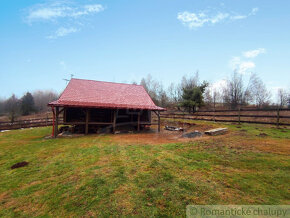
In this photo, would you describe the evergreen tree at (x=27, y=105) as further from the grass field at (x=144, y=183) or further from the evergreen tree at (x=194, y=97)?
the grass field at (x=144, y=183)

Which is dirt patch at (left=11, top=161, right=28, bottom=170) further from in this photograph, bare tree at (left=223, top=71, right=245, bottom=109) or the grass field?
bare tree at (left=223, top=71, right=245, bottom=109)

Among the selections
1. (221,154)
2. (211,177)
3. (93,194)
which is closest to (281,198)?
(211,177)

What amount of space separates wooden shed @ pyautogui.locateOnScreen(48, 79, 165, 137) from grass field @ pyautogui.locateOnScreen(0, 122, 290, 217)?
631cm

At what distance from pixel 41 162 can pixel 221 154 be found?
268 inches

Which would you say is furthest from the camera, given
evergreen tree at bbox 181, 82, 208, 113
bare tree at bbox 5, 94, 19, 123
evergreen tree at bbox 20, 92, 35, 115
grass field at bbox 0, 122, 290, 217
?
evergreen tree at bbox 20, 92, 35, 115

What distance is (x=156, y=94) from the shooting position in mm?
42344

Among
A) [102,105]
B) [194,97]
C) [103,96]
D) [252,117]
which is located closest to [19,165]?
[102,105]

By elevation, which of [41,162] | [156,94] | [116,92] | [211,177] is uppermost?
[156,94]

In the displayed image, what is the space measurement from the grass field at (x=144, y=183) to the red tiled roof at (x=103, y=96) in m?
6.32

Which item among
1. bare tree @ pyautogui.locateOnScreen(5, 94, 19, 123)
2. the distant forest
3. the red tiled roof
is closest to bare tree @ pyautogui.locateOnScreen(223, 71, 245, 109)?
the distant forest

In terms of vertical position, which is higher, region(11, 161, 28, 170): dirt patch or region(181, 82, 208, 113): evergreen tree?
region(181, 82, 208, 113): evergreen tree

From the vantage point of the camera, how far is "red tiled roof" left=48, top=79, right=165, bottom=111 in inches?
441

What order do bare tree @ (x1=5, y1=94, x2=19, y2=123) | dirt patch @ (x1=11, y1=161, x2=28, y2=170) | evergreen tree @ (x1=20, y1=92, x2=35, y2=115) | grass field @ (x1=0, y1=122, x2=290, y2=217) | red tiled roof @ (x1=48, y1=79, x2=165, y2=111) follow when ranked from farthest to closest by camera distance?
evergreen tree @ (x1=20, y1=92, x2=35, y2=115), bare tree @ (x1=5, y1=94, x2=19, y2=123), red tiled roof @ (x1=48, y1=79, x2=165, y2=111), dirt patch @ (x1=11, y1=161, x2=28, y2=170), grass field @ (x1=0, y1=122, x2=290, y2=217)

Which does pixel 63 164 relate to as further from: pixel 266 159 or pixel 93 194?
pixel 266 159
